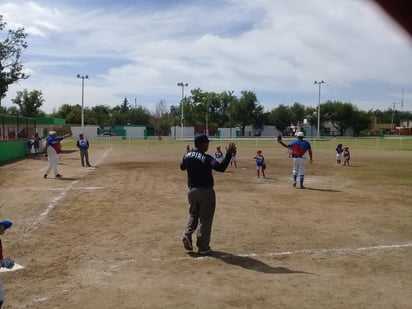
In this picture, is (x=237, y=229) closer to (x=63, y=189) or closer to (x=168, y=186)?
(x=168, y=186)

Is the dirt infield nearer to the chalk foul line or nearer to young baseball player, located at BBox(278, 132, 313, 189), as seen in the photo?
the chalk foul line

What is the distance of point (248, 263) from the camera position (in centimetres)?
702

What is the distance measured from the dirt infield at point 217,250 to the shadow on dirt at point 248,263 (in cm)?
1

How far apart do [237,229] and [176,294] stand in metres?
3.73

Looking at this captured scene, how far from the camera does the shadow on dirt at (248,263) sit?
6.59 meters

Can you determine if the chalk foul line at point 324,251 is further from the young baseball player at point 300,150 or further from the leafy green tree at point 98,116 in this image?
the leafy green tree at point 98,116

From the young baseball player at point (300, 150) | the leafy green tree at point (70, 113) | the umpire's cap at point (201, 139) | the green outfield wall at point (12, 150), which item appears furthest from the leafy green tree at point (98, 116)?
the umpire's cap at point (201, 139)

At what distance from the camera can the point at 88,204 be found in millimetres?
12445

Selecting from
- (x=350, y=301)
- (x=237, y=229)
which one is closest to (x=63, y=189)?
(x=237, y=229)

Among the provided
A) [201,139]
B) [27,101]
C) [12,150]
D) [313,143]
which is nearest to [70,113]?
[27,101]

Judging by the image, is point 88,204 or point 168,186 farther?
point 168,186

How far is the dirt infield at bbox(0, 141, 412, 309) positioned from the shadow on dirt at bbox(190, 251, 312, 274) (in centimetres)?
1

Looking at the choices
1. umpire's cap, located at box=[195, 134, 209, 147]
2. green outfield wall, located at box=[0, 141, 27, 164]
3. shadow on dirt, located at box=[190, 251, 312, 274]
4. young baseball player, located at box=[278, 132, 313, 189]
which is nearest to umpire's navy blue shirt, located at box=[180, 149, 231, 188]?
umpire's cap, located at box=[195, 134, 209, 147]

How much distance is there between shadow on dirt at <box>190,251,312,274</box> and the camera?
659 centimetres
